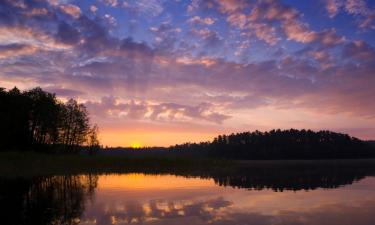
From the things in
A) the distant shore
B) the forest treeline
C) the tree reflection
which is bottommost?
the tree reflection

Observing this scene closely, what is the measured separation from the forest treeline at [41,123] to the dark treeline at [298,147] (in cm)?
10303

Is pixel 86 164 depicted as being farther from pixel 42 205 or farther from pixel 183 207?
pixel 183 207

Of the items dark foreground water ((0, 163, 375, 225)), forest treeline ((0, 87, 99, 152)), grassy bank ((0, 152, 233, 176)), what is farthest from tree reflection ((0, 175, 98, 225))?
forest treeline ((0, 87, 99, 152))

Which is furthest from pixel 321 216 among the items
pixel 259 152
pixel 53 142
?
pixel 259 152

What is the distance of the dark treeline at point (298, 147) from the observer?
176625 millimetres

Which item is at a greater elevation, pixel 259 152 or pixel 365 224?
pixel 259 152

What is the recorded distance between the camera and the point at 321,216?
20.8 meters

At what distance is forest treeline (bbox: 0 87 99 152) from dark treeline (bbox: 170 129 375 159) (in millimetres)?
103033

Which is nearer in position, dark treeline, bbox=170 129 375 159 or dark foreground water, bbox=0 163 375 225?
dark foreground water, bbox=0 163 375 225

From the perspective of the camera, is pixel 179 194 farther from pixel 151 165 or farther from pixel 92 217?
pixel 151 165

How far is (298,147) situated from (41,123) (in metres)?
127

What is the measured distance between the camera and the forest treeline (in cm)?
7475

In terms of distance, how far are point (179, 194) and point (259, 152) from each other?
155164 millimetres

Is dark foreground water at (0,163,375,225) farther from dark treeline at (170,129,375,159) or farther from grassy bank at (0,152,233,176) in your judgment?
dark treeline at (170,129,375,159)
